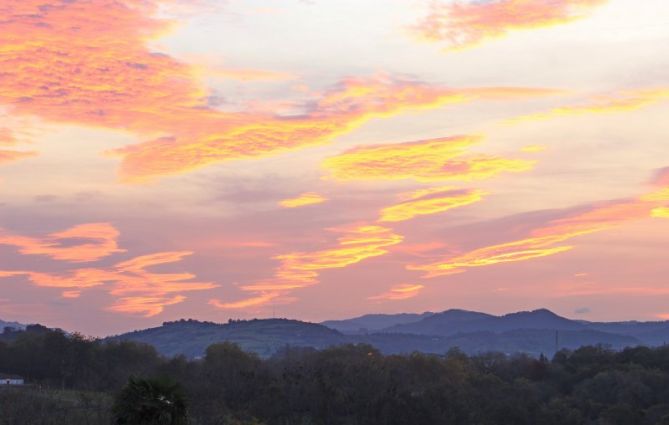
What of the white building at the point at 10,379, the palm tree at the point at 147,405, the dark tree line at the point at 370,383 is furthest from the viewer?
the white building at the point at 10,379

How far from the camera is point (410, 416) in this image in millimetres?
110188

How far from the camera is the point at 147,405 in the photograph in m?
52.3

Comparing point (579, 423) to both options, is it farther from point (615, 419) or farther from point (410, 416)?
point (410, 416)

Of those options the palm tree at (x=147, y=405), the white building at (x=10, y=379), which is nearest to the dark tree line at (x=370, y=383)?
the white building at (x=10, y=379)

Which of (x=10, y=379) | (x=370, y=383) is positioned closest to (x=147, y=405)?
(x=370, y=383)

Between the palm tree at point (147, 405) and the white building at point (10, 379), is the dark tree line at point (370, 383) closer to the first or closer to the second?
the white building at point (10, 379)

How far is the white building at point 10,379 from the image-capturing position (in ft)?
442

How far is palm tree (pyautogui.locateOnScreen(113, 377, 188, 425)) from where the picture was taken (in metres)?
52.3

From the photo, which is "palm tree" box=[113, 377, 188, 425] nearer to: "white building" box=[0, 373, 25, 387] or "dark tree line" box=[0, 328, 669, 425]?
"dark tree line" box=[0, 328, 669, 425]

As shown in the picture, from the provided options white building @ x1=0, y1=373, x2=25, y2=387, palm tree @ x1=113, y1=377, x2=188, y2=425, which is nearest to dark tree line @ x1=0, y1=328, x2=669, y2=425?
white building @ x1=0, y1=373, x2=25, y2=387

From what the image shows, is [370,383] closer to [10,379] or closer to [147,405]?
[10,379]

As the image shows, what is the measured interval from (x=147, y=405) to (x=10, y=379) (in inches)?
3795

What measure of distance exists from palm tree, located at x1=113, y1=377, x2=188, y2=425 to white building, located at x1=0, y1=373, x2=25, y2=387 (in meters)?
84.7

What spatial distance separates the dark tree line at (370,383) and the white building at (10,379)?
7.69 feet
